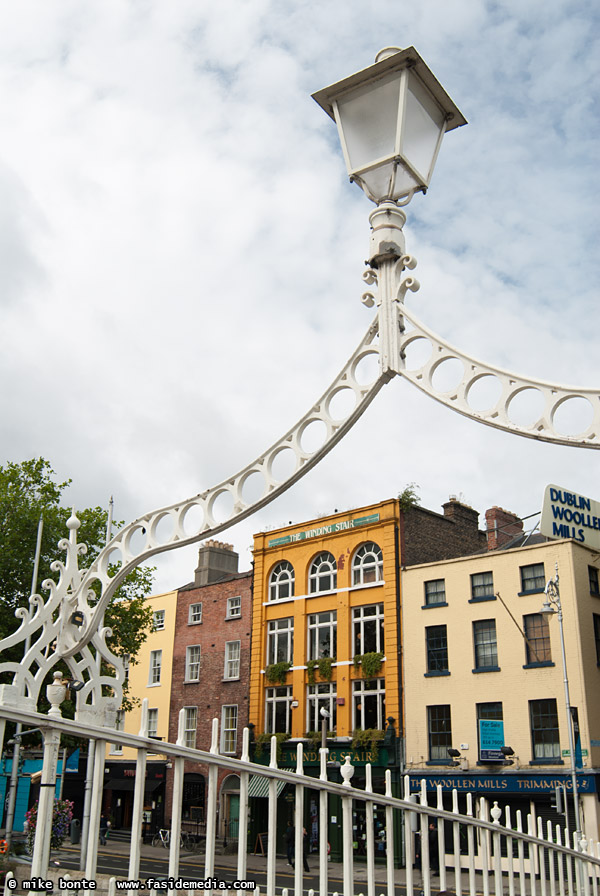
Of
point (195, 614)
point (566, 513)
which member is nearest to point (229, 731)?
point (195, 614)

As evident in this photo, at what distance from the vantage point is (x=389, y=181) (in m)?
5.00

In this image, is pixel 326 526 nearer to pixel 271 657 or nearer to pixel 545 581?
pixel 271 657

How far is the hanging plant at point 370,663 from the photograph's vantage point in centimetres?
2936

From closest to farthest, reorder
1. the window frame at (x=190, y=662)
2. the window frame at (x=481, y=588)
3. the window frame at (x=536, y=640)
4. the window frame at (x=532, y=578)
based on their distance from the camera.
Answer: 1. the window frame at (x=536, y=640)
2. the window frame at (x=532, y=578)
3. the window frame at (x=481, y=588)
4. the window frame at (x=190, y=662)

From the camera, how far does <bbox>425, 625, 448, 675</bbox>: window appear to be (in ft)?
92.0

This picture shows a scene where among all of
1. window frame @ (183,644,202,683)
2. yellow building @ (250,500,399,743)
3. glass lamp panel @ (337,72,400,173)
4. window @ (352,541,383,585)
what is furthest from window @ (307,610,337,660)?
glass lamp panel @ (337,72,400,173)

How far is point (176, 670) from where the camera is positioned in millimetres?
37125

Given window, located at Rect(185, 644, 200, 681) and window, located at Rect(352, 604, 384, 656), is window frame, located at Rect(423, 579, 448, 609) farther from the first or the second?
window, located at Rect(185, 644, 200, 681)

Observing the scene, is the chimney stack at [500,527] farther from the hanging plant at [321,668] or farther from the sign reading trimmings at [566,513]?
the hanging plant at [321,668]

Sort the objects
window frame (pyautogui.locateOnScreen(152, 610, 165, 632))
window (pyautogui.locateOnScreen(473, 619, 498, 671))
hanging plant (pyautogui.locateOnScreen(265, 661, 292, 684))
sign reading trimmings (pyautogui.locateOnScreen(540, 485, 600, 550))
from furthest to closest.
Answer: window frame (pyautogui.locateOnScreen(152, 610, 165, 632))
hanging plant (pyautogui.locateOnScreen(265, 661, 292, 684))
window (pyautogui.locateOnScreen(473, 619, 498, 671))
sign reading trimmings (pyautogui.locateOnScreen(540, 485, 600, 550))

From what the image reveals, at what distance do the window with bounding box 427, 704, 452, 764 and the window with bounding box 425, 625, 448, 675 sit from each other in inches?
49.6

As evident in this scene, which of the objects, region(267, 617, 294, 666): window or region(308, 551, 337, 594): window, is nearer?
region(308, 551, 337, 594): window

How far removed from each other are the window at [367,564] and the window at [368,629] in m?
1.06

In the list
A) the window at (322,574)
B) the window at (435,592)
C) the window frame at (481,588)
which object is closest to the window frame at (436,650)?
the window at (435,592)
